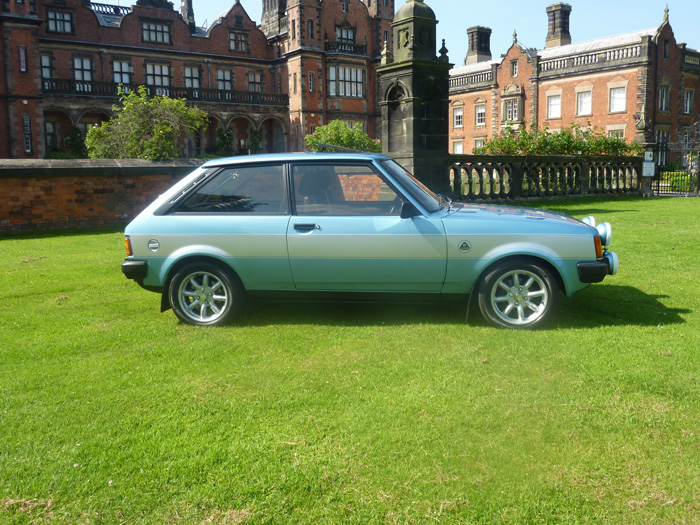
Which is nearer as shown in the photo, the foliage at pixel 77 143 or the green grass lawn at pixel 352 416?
the green grass lawn at pixel 352 416

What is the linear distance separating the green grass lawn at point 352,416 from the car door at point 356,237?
462 millimetres

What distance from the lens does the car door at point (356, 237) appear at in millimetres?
5781

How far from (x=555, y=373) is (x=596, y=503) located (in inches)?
68.0

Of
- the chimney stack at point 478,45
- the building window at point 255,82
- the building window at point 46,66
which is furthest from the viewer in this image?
the chimney stack at point 478,45

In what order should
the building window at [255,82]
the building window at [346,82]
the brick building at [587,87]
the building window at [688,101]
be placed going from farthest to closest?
the building window at [255,82]
the building window at [346,82]
the building window at [688,101]
the brick building at [587,87]

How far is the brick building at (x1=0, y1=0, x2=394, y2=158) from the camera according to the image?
125ft

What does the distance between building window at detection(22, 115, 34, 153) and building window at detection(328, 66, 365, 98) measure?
2158 cm

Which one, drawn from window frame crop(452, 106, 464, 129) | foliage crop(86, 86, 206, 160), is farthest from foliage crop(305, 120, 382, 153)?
window frame crop(452, 106, 464, 129)

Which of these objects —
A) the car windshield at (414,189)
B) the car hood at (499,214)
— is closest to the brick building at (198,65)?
the car windshield at (414,189)

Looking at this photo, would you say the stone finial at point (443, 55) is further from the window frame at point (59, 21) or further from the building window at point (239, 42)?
the building window at point (239, 42)

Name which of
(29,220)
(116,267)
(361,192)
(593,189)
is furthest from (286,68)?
(361,192)

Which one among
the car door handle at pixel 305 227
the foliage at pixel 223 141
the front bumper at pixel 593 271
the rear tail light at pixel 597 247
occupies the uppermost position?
the foliage at pixel 223 141

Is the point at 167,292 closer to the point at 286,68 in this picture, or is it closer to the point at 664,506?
the point at 664,506

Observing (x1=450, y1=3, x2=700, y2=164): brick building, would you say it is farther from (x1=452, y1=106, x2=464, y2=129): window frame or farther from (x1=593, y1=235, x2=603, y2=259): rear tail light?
(x1=593, y1=235, x2=603, y2=259): rear tail light
